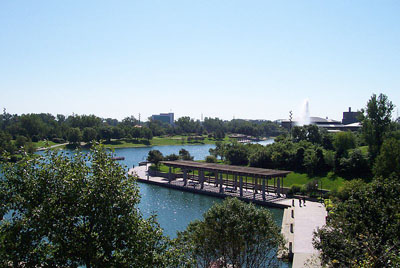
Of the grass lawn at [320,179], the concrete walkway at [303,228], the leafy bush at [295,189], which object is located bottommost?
the concrete walkway at [303,228]

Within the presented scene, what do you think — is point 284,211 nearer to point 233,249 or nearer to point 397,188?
point 397,188

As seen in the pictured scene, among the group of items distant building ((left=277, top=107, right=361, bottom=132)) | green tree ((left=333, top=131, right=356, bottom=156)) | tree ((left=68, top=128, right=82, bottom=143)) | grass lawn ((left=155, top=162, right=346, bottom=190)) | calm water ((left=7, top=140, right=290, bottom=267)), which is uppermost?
distant building ((left=277, top=107, right=361, bottom=132))

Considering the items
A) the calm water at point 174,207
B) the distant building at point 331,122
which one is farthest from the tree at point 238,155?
the distant building at point 331,122

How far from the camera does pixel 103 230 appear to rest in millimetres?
9938

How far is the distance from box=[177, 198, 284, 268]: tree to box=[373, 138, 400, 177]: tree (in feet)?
82.3

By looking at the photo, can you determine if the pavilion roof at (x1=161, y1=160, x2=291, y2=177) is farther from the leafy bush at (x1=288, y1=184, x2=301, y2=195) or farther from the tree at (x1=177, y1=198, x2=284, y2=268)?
the tree at (x1=177, y1=198, x2=284, y2=268)

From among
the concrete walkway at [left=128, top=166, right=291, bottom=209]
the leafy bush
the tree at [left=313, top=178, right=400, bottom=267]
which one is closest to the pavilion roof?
the leafy bush

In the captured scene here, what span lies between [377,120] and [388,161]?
510 inches

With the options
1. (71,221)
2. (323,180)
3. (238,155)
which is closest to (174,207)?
(323,180)

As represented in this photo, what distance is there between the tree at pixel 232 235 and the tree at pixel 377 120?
3588cm

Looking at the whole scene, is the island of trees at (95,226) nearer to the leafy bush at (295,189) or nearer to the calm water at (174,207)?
the calm water at (174,207)

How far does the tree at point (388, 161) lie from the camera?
3550cm

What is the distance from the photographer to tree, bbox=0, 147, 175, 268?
9469 mm

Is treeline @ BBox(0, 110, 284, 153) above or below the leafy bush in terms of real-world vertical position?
above
